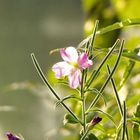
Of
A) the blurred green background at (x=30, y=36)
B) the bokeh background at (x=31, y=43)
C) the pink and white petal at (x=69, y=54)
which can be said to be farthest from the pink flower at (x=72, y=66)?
the blurred green background at (x=30, y=36)

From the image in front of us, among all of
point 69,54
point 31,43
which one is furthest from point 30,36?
point 69,54

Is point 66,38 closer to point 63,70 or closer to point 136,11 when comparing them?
point 136,11

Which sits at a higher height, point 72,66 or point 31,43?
point 31,43

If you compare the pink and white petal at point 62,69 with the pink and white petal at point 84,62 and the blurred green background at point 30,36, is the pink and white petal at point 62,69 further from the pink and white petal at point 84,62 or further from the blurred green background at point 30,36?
the blurred green background at point 30,36

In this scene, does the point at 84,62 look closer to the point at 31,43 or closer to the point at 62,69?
the point at 62,69

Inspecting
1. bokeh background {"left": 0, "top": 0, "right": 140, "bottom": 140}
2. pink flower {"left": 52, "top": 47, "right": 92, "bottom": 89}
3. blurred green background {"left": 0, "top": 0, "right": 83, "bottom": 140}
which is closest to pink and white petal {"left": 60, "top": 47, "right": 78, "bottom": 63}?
pink flower {"left": 52, "top": 47, "right": 92, "bottom": 89}

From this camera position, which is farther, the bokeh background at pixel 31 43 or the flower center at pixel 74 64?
the bokeh background at pixel 31 43

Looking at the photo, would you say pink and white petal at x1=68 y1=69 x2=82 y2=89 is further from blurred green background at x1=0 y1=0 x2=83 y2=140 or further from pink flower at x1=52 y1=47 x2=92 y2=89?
blurred green background at x1=0 y1=0 x2=83 y2=140
